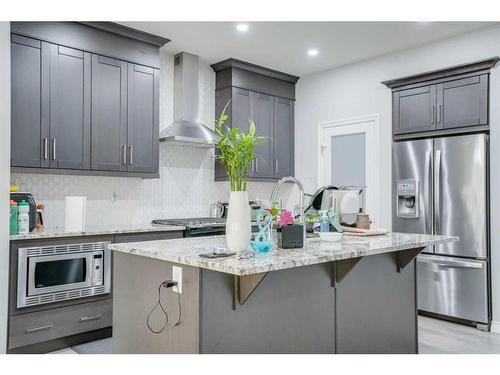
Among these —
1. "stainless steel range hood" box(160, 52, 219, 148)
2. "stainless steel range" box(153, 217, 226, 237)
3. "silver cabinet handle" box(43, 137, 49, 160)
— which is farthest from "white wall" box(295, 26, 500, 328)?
"silver cabinet handle" box(43, 137, 49, 160)

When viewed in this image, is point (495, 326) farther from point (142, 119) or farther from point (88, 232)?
point (142, 119)

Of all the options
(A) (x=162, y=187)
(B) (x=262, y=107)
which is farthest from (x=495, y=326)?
(A) (x=162, y=187)

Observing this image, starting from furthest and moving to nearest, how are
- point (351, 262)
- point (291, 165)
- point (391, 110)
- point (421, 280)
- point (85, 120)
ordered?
point (291, 165) → point (391, 110) → point (421, 280) → point (85, 120) → point (351, 262)

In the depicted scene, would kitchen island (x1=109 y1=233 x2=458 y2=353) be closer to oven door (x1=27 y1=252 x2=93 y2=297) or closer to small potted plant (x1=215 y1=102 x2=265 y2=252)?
small potted plant (x1=215 y1=102 x2=265 y2=252)

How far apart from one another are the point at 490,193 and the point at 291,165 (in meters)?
2.52

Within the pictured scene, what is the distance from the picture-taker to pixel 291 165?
591 cm

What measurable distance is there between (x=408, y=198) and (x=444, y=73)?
1296mm

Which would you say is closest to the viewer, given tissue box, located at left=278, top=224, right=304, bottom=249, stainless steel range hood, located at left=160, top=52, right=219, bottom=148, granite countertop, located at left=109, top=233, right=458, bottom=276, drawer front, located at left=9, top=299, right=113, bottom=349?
granite countertop, located at left=109, top=233, right=458, bottom=276

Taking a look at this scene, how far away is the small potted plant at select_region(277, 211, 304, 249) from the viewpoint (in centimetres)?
240

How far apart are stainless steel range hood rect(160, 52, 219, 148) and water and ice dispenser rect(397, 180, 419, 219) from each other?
2054 millimetres

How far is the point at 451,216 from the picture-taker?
4.20 meters

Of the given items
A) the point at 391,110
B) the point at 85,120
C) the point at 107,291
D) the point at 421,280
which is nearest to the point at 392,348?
the point at 421,280

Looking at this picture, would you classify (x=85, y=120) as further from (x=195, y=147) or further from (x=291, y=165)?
(x=291, y=165)

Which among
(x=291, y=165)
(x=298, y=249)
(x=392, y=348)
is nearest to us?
(x=298, y=249)
